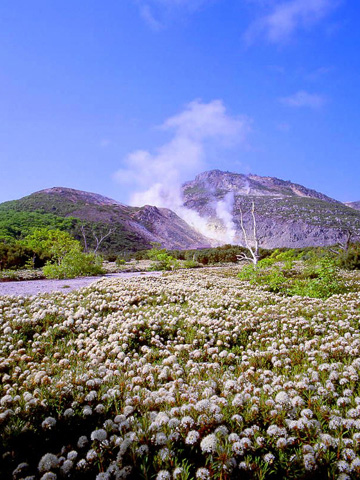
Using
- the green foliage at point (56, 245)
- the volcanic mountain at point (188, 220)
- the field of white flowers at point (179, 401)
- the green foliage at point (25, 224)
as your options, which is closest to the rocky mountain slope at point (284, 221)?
the volcanic mountain at point (188, 220)

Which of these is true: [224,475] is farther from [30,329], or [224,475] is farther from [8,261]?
[8,261]

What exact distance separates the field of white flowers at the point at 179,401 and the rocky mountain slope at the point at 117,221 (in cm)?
6364

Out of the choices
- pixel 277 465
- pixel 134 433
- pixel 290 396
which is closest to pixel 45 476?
pixel 134 433

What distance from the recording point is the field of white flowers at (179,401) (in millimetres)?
2121

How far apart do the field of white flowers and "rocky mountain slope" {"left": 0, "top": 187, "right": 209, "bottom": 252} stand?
209 feet

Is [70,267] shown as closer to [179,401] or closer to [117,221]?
[179,401]

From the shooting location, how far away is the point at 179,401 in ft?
9.50

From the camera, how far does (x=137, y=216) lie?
4525 inches

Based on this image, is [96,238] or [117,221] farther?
[117,221]

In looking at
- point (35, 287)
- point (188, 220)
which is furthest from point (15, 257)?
point (188, 220)

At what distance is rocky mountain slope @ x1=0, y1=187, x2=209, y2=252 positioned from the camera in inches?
2955

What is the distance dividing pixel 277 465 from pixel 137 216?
115 meters

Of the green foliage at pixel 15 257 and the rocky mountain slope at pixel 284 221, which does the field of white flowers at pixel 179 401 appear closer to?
the green foliage at pixel 15 257

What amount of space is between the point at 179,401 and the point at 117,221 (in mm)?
94728
